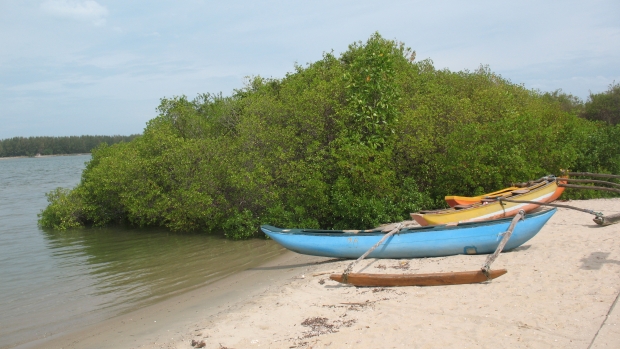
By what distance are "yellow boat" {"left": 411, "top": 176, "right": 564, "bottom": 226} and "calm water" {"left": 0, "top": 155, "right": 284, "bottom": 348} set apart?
14.0ft

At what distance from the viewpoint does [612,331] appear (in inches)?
217

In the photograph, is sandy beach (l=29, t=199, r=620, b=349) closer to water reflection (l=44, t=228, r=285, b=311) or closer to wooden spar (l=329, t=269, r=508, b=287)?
wooden spar (l=329, t=269, r=508, b=287)

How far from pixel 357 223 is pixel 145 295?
20.6ft

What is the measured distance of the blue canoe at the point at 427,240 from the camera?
9.17 meters

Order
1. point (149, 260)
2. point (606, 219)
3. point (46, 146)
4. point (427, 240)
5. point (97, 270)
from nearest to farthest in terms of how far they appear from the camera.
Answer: point (427, 240) → point (606, 219) → point (97, 270) → point (149, 260) → point (46, 146)

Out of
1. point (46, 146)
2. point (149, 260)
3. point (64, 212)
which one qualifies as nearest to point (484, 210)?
point (149, 260)

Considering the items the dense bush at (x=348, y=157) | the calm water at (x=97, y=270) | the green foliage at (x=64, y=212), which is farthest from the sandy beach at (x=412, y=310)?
the green foliage at (x=64, y=212)

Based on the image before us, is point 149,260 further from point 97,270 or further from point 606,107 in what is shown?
point 606,107

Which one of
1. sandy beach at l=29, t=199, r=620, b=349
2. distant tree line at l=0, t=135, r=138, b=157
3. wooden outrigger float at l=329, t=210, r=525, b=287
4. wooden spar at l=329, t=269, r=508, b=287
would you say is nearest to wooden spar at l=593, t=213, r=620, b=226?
sandy beach at l=29, t=199, r=620, b=349

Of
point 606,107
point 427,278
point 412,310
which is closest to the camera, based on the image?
point 412,310

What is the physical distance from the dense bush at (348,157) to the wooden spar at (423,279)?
5.50m

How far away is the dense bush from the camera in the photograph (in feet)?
46.8

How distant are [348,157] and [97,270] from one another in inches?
300

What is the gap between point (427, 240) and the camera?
9492 mm
